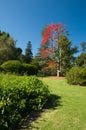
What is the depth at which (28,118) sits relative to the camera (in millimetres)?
5594

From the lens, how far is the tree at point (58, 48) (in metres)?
26.2

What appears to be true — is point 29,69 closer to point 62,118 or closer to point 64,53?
point 64,53

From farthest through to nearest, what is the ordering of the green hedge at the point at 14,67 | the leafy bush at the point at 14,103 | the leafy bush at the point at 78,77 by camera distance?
1. the green hedge at the point at 14,67
2. the leafy bush at the point at 78,77
3. the leafy bush at the point at 14,103

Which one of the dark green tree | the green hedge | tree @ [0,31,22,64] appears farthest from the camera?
tree @ [0,31,22,64]

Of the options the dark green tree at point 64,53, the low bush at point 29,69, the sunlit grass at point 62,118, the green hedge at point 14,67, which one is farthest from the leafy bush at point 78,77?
the dark green tree at point 64,53

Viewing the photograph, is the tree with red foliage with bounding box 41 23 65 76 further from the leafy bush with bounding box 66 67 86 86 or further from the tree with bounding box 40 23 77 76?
the leafy bush with bounding box 66 67 86 86

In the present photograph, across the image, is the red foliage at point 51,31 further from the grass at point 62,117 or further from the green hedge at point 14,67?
the grass at point 62,117

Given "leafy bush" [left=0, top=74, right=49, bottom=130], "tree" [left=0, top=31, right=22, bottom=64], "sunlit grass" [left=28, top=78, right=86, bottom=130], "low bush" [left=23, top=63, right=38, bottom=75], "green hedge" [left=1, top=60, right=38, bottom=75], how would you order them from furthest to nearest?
"tree" [left=0, top=31, right=22, bottom=64]
"low bush" [left=23, top=63, right=38, bottom=75]
"green hedge" [left=1, top=60, right=38, bottom=75]
"sunlit grass" [left=28, top=78, right=86, bottom=130]
"leafy bush" [left=0, top=74, right=49, bottom=130]

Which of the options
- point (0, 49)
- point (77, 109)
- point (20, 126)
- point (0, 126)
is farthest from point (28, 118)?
point (0, 49)

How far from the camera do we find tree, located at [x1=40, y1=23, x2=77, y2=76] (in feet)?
85.9

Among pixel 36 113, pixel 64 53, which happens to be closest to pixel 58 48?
pixel 64 53

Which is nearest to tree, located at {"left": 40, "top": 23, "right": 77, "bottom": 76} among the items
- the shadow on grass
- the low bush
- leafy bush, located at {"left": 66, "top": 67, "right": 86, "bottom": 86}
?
the low bush

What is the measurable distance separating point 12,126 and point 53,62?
893 inches

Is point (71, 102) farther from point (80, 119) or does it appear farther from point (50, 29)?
point (50, 29)
